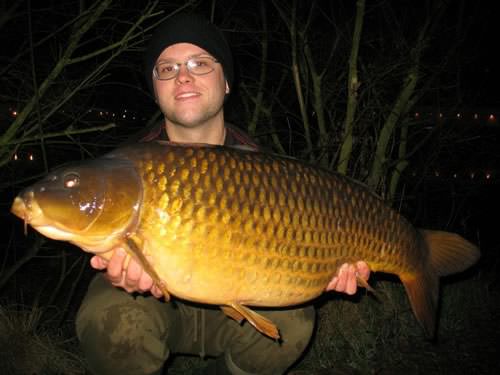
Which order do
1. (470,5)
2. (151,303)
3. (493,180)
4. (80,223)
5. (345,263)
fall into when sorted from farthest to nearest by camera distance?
1. (493,180)
2. (470,5)
3. (151,303)
4. (345,263)
5. (80,223)

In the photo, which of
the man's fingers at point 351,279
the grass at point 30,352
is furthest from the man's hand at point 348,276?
the grass at point 30,352

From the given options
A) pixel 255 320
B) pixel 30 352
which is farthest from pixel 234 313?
pixel 30 352

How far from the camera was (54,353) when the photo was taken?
Answer: 269cm

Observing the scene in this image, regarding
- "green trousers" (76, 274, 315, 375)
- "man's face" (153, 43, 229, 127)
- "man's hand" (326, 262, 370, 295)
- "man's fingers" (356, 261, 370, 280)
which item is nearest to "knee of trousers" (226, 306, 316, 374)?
"green trousers" (76, 274, 315, 375)

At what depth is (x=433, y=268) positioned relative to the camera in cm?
198

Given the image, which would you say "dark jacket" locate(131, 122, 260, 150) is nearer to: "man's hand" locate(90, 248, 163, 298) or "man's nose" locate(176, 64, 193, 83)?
"man's nose" locate(176, 64, 193, 83)

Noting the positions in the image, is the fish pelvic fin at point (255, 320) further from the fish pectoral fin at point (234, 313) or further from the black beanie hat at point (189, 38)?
the black beanie hat at point (189, 38)

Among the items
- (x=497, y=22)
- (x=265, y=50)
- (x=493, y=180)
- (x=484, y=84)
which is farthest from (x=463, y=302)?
(x=265, y=50)

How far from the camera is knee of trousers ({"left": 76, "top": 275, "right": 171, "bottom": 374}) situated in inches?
68.7

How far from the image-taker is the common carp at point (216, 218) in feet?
4.50

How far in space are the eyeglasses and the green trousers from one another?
3.45 feet

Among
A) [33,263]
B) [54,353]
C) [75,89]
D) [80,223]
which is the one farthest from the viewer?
[33,263]

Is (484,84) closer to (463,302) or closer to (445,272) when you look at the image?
(463,302)

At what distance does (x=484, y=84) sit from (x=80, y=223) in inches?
144
